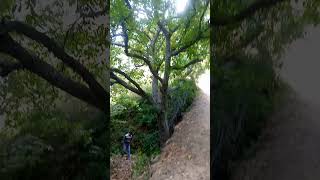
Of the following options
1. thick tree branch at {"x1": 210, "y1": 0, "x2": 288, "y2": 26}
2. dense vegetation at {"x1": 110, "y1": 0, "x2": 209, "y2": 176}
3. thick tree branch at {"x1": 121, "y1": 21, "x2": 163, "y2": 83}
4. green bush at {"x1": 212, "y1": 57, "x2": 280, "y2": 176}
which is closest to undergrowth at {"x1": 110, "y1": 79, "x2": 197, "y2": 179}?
dense vegetation at {"x1": 110, "y1": 0, "x2": 209, "y2": 176}

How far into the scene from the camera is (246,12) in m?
2.61

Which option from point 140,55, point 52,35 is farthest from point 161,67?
point 52,35

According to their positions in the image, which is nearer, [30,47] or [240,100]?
[30,47]

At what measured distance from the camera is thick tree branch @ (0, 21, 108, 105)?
92.8 inches

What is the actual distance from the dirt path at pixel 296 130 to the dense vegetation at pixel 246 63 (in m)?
0.06

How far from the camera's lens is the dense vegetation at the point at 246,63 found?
2.55m

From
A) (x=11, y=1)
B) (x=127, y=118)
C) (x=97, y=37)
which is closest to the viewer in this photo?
(x=11, y=1)

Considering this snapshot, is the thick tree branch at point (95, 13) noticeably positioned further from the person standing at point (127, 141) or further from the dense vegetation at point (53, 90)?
the person standing at point (127, 141)

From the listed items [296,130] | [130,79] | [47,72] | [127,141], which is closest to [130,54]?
[130,79]

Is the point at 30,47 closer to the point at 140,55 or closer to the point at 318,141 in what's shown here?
the point at 140,55

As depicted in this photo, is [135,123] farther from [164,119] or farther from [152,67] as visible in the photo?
[152,67]

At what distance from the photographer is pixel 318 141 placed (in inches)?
99.0

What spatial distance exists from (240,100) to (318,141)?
0.51 metres

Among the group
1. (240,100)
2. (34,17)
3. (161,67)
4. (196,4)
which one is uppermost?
(196,4)
